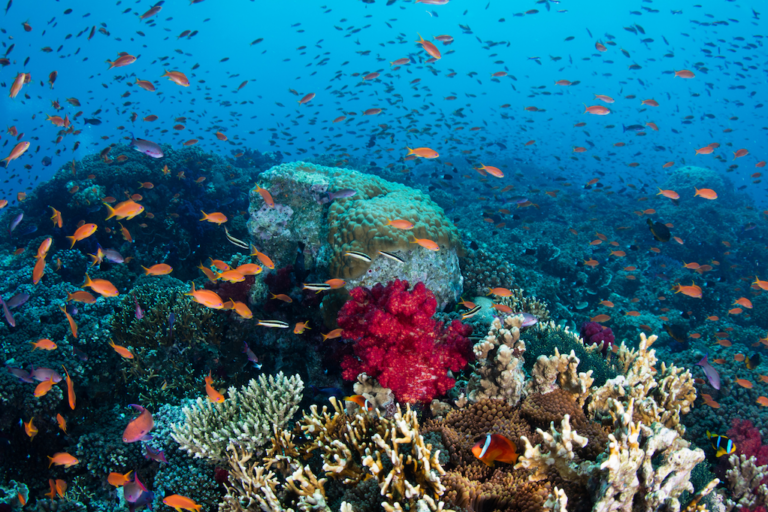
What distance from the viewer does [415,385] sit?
3.48 meters

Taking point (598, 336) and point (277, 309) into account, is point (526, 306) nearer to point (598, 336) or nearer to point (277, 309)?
point (598, 336)

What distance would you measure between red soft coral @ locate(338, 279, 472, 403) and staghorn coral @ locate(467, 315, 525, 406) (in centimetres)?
35

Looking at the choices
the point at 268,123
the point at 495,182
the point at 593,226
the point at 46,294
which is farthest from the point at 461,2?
the point at 46,294

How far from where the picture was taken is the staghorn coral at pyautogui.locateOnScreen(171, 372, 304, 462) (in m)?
3.57

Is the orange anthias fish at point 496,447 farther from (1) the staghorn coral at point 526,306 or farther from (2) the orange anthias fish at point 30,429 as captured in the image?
(2) the orange anthias fish at point 30,429

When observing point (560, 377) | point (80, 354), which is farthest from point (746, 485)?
point (80, 354)

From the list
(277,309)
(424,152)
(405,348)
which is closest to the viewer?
(405,348)

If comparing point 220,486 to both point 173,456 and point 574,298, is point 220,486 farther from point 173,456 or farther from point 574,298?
point 574,298

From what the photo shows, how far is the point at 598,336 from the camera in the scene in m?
5.37

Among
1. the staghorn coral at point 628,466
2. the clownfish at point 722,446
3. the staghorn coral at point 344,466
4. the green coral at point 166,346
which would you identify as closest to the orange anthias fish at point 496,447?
the staghorn coral at point 628,466

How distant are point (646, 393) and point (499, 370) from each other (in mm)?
2104

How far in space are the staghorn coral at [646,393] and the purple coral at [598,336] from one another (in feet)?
1.28

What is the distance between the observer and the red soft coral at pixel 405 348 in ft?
11.4

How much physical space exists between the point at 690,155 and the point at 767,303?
8904 centimetres
